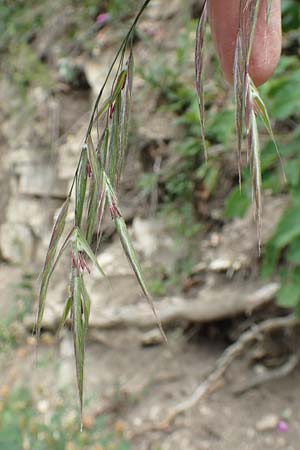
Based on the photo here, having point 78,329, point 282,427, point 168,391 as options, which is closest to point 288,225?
point 282,427

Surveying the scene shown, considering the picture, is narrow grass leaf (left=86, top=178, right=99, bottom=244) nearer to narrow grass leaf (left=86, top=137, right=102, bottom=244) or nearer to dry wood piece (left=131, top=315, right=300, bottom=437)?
narrow grass leaf (left=86, top=137, right=102, bottom=244)

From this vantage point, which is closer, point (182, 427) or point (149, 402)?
point (182, 427)

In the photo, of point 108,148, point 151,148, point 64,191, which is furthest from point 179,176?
point 108,148

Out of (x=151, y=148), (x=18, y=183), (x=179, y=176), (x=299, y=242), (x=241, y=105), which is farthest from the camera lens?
(x=18, y=183)

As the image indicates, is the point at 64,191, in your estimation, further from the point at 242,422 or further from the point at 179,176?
the point at 242,422

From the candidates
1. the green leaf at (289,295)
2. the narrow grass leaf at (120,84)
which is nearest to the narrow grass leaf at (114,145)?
the narrow grass leaf at (120,84)

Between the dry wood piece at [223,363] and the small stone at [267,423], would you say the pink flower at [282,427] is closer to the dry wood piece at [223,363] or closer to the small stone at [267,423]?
the small stone at [267,423]

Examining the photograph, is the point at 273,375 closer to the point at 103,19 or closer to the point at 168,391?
the point at 168,391

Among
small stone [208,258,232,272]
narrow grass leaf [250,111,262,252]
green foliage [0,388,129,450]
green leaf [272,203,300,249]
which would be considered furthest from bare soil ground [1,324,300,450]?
narrow grass leaf [250,111,262,252]

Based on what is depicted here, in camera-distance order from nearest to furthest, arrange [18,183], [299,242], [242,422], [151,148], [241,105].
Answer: [241,105] < [299,242] < [242,422] < [151,148] < [18,183]
